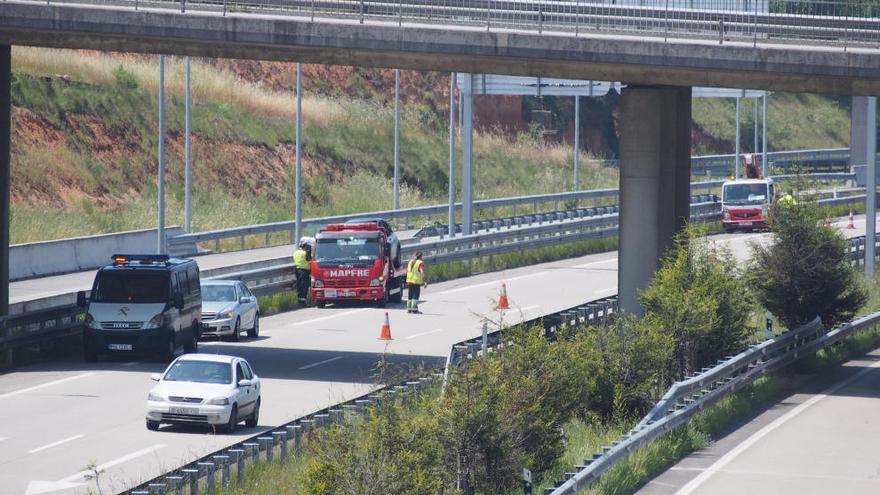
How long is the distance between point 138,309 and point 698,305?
36.1 ft

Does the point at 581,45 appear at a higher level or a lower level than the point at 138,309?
higher

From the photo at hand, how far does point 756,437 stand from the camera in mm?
22875

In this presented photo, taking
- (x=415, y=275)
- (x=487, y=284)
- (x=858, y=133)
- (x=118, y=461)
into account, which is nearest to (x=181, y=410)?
(x=118, y=461)

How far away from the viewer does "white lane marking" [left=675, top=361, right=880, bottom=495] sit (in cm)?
1940

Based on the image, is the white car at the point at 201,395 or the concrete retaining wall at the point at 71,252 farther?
the concrete retaining wall at the point at 71,252

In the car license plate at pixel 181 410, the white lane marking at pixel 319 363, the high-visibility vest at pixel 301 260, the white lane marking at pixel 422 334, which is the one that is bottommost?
the white lane marking at pixel 319 363

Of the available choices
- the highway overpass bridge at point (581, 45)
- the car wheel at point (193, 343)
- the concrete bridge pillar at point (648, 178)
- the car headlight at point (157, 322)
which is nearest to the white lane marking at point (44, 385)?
the car headlight at point (157, 322)

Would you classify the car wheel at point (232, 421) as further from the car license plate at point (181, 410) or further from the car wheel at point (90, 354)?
the car wheel at point (90, 354)

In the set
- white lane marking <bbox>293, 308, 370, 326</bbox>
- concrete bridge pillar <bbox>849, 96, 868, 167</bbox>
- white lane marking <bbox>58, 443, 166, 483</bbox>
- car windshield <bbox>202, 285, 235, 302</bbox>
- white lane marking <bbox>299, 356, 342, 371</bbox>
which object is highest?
concrete bridge pillar <bbox>849, 96, 868, 167</bbox>

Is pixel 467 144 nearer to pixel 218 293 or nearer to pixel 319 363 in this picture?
pixel 218 293

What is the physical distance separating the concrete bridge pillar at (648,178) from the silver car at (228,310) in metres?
8.39

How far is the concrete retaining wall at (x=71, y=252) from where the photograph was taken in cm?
4541

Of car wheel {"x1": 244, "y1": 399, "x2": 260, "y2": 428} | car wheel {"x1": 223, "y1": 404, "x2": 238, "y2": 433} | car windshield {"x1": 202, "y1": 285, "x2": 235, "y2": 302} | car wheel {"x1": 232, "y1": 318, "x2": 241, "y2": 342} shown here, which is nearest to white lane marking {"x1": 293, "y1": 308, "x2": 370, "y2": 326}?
car windshield {"x1": 202, "y1": 285, "x2": 235, "y2": 302}

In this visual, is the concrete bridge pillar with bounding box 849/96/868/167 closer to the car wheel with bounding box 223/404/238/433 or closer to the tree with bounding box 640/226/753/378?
the tree with bounding box 640/226/753/378
